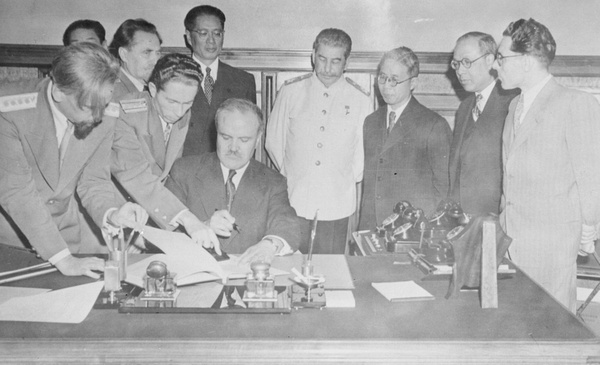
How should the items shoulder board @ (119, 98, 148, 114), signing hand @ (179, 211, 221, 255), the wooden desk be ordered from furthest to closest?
shoulder board @ (119, 98, 148, 114) < signing hand @ (179, 211, 221, 255) < the wooden desk

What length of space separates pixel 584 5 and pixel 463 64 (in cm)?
164

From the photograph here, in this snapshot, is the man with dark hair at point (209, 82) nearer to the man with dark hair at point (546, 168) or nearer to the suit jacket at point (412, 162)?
the suit jacket at point (412, 162)

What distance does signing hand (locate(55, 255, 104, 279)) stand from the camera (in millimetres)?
1894

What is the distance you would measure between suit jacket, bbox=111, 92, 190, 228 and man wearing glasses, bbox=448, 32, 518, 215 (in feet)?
5.38

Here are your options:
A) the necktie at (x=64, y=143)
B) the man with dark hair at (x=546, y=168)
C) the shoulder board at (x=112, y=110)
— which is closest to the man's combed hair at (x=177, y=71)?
the shoulder board at (x=112, y=110)

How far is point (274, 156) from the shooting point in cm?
369

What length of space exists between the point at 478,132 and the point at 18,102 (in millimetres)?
2362

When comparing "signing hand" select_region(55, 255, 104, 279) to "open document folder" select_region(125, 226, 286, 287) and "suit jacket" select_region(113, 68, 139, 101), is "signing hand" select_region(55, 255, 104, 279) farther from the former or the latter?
"suit jacket" select_region(113, 68, 139, 101)

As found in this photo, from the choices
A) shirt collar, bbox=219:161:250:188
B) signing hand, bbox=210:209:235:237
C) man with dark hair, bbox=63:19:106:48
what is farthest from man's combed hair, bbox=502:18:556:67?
man with dark hair, bbox=63:19:106:48

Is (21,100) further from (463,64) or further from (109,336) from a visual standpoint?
(463,64)

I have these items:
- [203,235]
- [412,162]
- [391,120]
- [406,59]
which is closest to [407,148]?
[412,162]

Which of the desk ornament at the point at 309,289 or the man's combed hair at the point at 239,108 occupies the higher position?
the man's combed hair at the point at 239,108

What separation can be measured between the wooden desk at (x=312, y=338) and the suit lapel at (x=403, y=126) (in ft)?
6.05

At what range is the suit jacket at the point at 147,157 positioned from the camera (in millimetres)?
2387
